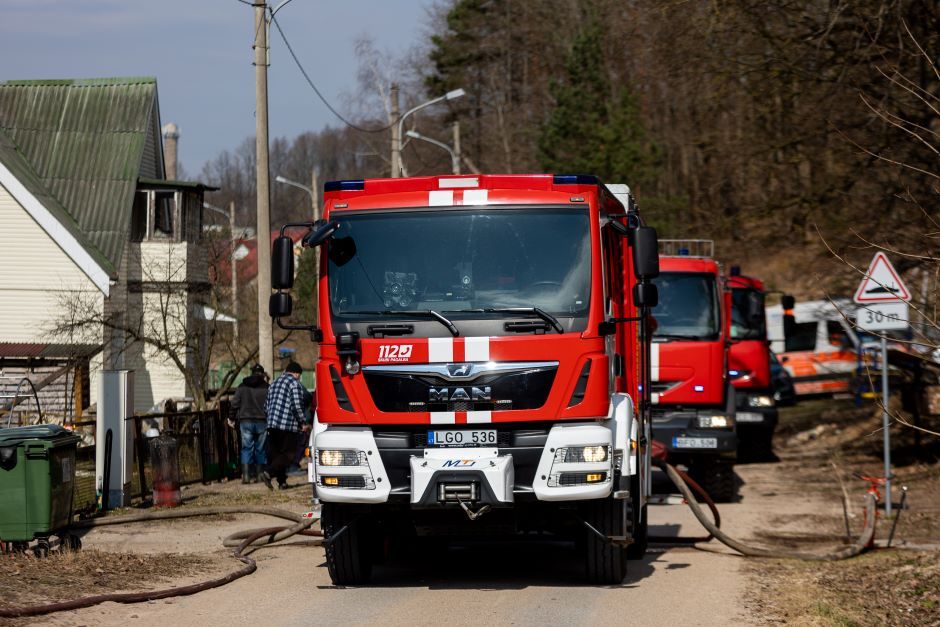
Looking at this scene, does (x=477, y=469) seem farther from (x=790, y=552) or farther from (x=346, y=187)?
(x=790, y=552)

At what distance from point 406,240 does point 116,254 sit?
2601cm

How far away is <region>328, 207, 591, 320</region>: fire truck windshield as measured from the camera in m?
9.45

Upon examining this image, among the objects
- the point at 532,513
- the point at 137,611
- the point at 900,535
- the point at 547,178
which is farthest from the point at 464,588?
the point at 900,535

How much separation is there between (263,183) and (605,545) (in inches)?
448

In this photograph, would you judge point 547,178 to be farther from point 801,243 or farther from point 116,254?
point 116,254

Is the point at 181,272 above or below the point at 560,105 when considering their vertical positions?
below

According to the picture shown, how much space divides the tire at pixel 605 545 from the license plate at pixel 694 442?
22.0 feet

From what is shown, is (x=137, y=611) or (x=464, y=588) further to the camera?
(x=464, y=588)

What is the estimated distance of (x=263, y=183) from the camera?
782 inches

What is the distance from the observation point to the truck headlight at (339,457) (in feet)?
30.8

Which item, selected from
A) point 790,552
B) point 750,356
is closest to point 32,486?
point 790,552

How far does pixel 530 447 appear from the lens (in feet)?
30.4

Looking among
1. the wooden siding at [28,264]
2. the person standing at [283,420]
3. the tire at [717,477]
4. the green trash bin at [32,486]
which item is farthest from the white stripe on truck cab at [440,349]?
the wooden siding at [28,264]

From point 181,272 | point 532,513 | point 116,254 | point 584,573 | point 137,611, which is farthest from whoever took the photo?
point 181,272
